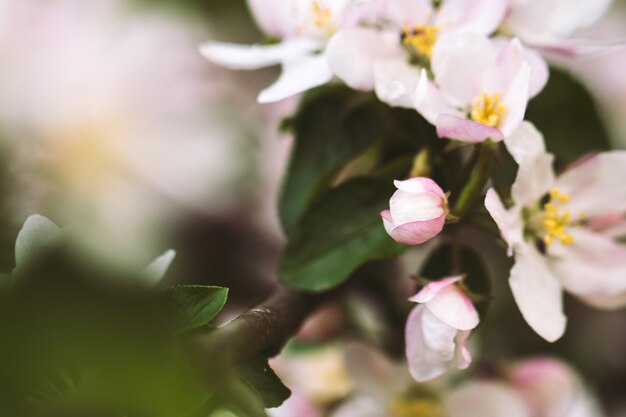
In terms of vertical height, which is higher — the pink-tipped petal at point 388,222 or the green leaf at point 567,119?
the pink-tipped petal at point 388,222

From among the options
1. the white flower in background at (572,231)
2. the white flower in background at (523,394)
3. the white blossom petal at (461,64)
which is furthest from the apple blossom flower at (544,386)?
the white blossom petal at (461,64)

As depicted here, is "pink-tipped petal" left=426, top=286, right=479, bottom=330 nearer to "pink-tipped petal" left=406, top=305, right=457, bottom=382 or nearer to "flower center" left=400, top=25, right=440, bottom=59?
"pink-tipped petal" left=406, top=305, right=457, bottom=382

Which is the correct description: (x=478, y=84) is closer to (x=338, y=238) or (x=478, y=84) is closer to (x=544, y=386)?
(x=338, y=238)

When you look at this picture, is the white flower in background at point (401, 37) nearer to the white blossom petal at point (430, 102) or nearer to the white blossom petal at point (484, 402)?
the white blossom petal at point (430, 102)

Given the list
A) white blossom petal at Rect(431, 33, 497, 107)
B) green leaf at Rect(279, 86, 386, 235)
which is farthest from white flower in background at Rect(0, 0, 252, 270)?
white blossom petal at Rect(431, 33, 497, 107)

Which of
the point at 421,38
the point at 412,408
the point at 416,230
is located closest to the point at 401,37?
the point at 421,38

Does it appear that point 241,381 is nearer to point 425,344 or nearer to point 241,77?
point 425,344
